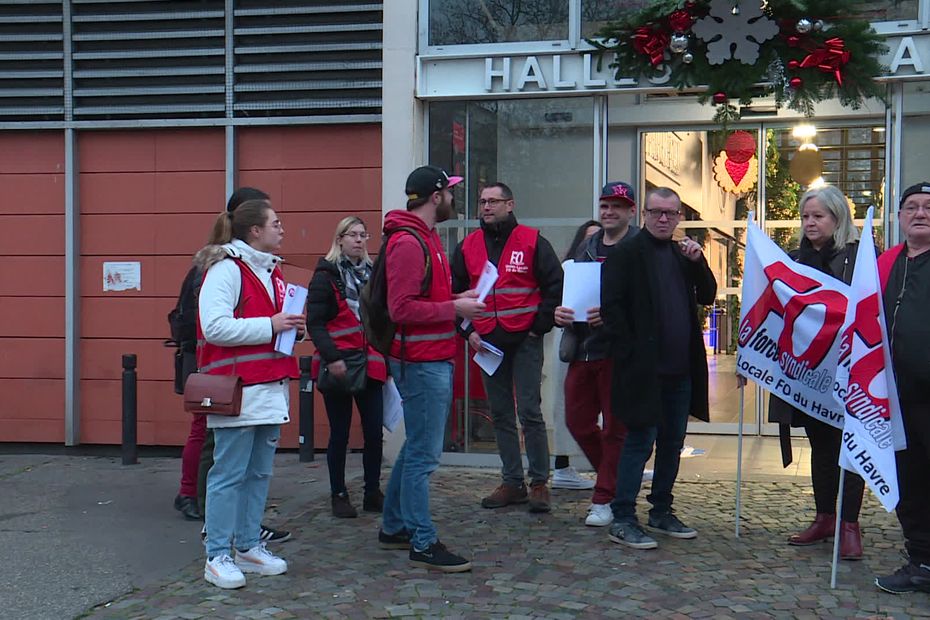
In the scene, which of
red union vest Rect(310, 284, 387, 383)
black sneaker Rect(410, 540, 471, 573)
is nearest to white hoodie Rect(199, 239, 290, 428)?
black sneaker Rect(410, 540, 471, 573)

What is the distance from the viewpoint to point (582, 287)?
6262mm

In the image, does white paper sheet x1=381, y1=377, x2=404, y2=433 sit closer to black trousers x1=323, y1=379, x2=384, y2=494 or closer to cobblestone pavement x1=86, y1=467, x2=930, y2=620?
black trousers x1=323, y1=379, x2=384, y2=494

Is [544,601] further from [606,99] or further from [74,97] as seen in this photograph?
[74,97]

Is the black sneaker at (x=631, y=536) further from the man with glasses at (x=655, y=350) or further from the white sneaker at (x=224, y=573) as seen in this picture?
the white sneaker at (x=224, y=573)

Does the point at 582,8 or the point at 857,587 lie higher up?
the point at 582,8

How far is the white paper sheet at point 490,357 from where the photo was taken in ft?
21.6

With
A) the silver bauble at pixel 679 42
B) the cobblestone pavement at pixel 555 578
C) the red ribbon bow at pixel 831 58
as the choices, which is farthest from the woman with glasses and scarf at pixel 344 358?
the red ribbon bow at pixel 831 58

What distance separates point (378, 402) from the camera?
6582 mm

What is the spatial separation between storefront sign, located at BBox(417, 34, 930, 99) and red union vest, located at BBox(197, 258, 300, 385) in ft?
11.4

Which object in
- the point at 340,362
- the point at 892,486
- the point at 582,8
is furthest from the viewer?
the point at 582,8

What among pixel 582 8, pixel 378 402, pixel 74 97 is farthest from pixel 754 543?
pixel 74 97

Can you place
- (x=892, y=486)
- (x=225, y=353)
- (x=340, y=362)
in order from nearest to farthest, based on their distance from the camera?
(x=892, y=486)
(x=225, y=353)
(x=340, y=362)

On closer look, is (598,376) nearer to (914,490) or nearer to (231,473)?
(914,490)

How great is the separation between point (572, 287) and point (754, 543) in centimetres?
175
